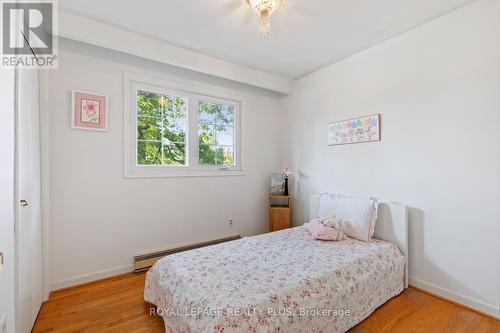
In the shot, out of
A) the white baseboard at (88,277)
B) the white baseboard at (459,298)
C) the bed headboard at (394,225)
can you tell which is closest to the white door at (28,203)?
the white baseboard at (88,277)

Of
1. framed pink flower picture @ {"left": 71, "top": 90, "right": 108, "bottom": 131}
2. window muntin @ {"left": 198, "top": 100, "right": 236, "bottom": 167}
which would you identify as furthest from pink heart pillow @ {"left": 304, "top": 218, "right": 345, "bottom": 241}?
framed pink flower picture @ {"left": 71, "top": 90, "right": 108, "bottom": 131}

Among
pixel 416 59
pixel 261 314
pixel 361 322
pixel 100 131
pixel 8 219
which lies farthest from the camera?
pixel 100 131

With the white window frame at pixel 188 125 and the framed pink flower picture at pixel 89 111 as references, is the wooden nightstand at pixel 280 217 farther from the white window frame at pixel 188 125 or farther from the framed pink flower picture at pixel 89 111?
the framed pink flower picture at pixel 89 111

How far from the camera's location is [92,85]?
241 centimetres

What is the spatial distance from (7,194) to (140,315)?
4.28ft

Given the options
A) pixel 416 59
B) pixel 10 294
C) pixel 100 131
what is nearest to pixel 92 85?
pixel 100 131

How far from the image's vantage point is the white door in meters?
1.38

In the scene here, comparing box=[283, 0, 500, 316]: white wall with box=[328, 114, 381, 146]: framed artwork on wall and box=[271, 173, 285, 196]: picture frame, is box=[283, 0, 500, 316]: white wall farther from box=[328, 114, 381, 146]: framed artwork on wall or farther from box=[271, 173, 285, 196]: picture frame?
box=[271, 173, 285, 196]: picture frame

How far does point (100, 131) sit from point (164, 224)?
126cm

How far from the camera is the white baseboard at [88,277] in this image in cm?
224

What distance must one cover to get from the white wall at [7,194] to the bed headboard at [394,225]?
2.89 meters

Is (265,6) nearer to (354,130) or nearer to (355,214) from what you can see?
(354,130)

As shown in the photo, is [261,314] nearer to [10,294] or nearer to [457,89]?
[10,294]

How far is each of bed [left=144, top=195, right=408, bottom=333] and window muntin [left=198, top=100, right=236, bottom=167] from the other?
1.37 meters
